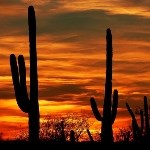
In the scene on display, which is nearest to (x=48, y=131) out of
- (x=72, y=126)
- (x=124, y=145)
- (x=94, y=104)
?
(x=72, y=126)

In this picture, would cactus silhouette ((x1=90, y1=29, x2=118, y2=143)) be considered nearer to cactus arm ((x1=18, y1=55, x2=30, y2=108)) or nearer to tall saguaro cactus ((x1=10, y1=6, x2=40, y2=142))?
tall saguaro cactus ((x1=10, y1=6, x2=40, y2=142))

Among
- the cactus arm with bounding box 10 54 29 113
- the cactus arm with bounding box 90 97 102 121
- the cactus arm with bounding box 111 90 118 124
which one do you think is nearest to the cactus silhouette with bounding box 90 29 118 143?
the cactus arm with bounding box 111 90 118 124

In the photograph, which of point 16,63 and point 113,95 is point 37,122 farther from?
point 113,95

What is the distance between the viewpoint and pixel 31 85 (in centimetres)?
1948

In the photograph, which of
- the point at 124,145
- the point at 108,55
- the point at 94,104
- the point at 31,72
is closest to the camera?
the point at 124,145

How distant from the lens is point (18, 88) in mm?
18203

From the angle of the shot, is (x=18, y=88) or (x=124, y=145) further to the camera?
(x=18, y=88)

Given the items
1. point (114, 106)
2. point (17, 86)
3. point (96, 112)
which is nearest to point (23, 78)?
point (17, 86)

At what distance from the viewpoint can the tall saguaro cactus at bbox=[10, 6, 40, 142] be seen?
18.3m

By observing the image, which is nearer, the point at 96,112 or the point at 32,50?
the point at 32,50

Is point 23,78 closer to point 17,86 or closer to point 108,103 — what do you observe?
point 17,86

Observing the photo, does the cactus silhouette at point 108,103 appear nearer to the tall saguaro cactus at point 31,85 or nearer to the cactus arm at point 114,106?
the cactus arm at point 114,106

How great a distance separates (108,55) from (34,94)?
4669mm

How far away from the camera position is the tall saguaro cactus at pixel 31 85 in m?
18.3
